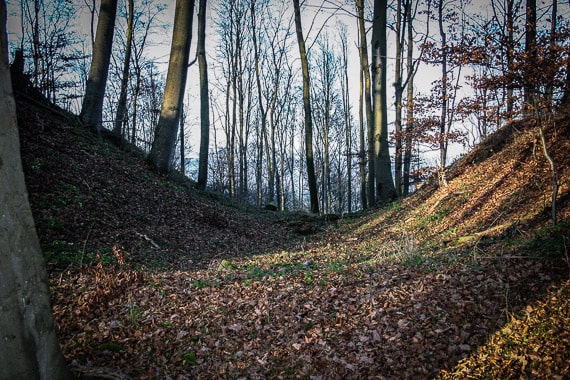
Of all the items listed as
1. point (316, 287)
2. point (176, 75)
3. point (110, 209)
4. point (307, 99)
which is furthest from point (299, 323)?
point (307, 99)

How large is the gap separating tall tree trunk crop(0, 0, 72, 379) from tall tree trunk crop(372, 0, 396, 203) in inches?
502

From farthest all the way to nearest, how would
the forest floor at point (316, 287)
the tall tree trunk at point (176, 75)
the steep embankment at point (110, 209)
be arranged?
the tall tree trunk at point (176, 75)
the steep embankment at point (110, 209)
the forest floor at point (316, 287)

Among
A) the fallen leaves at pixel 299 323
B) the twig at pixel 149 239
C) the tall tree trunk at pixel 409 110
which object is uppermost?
the tall tree trunk at pixel 409 110

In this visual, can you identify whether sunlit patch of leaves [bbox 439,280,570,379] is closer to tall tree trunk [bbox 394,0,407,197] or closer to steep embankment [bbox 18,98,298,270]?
steep embankment [bbox 18,98,298,270]

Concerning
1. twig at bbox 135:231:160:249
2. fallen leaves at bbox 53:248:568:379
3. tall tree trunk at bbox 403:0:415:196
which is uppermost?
tall tree trunk at bbox 403:0:415:196

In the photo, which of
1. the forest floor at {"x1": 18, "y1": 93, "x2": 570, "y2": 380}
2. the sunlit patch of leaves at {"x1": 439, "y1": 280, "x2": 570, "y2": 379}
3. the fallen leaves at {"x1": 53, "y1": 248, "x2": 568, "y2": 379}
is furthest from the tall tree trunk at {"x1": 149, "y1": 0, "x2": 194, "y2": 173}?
the sunlit patch of leaves at {"x1": 439, "y1": 280, "x2": 570, "y2": 379}

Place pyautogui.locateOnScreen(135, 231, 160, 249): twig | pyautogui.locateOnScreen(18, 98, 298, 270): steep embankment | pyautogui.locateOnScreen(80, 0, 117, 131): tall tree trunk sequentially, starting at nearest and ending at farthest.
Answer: pyautogui.locateOnScreen(18, 98, 298, 270): steep embankment, pyautogui.locateOnScreen(135, 231, 160, 249): twig, pyautogui.locateOnScreen(80, 0, 117, 131): tall tree trunk

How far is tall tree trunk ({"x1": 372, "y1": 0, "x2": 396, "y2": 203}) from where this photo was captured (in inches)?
522

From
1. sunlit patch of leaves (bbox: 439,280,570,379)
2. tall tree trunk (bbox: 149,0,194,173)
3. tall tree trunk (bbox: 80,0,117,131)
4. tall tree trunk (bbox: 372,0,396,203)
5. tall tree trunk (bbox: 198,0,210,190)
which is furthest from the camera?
tall tree trunk (bbox: 198,0,210,190)

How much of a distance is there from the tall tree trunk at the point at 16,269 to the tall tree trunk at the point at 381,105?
12757 millimetres

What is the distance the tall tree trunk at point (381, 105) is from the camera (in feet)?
43.5

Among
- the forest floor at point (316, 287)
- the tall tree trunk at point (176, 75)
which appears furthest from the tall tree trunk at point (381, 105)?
the tall tree trunk at point (176, 75)

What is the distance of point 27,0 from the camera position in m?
18.0

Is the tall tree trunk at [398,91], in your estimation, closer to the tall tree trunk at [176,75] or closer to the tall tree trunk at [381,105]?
the tall tree trunk at [381,105]
